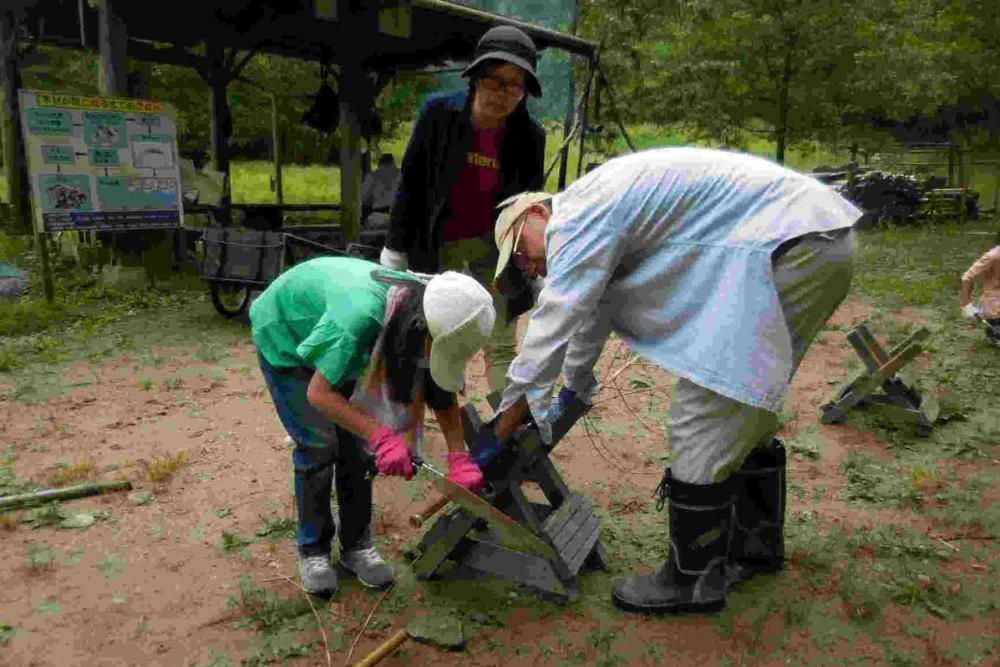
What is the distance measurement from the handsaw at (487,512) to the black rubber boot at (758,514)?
749 millimetres

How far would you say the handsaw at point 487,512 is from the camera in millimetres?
2385

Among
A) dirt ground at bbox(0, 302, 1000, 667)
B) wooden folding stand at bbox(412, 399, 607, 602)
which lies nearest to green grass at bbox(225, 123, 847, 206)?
dirt ground at bbox(0, 302, 1000, 667)

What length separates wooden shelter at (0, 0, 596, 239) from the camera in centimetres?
828

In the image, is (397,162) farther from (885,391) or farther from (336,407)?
(336,407)

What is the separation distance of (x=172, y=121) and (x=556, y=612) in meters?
6.57

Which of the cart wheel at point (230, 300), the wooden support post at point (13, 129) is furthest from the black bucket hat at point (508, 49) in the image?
the wooden support post at point (13, 129)

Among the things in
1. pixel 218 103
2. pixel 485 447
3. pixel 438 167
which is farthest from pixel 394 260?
pixel 218 103

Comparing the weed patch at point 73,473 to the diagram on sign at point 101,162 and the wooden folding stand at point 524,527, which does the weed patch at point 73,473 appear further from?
the diagram on sign at point 101,162

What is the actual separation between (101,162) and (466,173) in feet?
16.7

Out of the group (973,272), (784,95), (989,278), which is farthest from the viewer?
(784,95)

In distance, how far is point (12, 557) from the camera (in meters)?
2.98

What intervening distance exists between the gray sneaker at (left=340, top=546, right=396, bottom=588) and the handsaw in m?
0.45

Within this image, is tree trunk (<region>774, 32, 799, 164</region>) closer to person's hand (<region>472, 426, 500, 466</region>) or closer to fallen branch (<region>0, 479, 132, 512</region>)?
person's hand (<region>472, 426, 500, 466</region>)

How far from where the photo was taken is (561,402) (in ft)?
9.29
